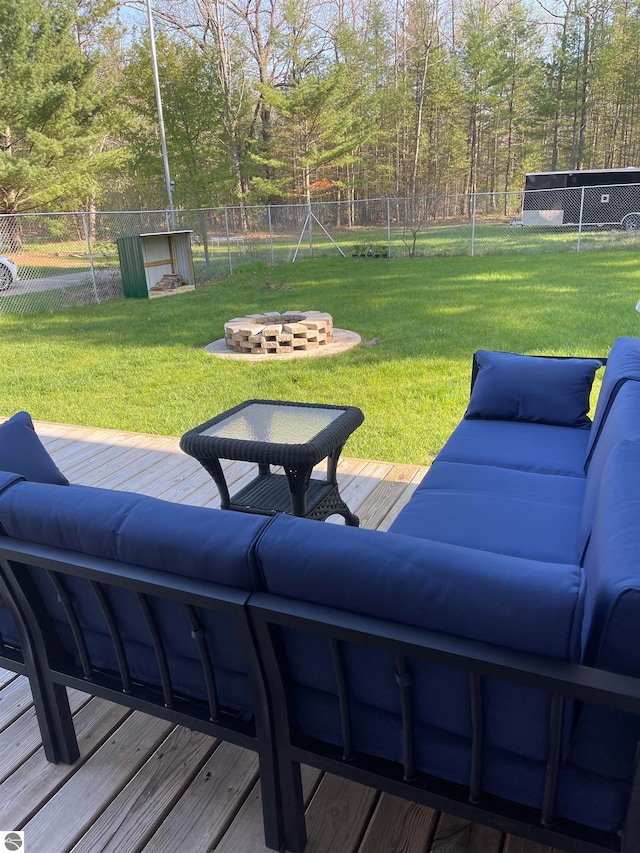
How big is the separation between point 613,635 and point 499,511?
3.90 ft

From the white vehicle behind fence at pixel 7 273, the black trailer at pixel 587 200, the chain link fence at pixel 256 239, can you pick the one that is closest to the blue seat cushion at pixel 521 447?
the chain link fence at pixel 256 239

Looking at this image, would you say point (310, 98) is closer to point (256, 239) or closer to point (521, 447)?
point (256, 239)

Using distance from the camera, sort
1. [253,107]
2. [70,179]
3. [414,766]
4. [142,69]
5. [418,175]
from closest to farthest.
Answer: [414,766] < [70,179] < [142,69] < [253,107] < [418,175]

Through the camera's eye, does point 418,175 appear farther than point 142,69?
Yes

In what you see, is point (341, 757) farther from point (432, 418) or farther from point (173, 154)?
point (173, 154)

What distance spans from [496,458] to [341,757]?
64.8 inches

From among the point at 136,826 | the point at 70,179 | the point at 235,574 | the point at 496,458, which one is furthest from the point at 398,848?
the point at 70,179

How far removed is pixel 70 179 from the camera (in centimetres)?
1535

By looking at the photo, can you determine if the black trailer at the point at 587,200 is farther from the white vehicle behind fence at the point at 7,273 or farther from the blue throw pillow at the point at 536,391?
the blue throw pillow at the point at 536,391

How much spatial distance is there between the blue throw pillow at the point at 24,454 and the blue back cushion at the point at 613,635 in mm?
1593

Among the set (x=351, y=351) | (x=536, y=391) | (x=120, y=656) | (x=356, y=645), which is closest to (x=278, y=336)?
(x=351, y=351)

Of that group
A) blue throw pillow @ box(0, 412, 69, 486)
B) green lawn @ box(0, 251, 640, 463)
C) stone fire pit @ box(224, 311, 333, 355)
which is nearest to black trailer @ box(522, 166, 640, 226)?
green lawn @ box(0, 251, 640, 463)

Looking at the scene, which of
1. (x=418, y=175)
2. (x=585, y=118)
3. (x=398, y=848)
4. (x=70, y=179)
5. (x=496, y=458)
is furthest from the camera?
(x=418, y=175)

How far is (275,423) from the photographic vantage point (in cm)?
309
